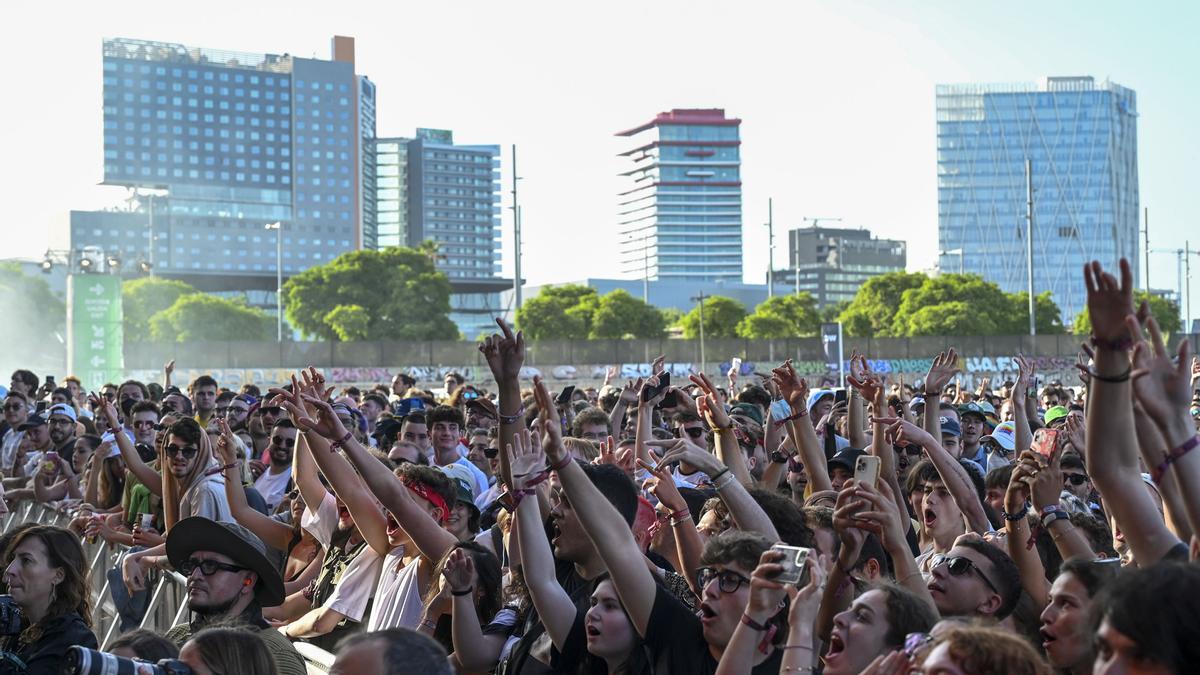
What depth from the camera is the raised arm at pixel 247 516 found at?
28.4 feet

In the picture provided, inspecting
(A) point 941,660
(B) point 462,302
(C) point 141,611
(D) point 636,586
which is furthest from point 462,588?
(B) point 462,302

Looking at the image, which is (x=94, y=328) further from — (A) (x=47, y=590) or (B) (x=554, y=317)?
(B) (x=554, y=317)

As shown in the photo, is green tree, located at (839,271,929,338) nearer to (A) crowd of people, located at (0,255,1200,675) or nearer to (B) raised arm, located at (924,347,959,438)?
(A) crowd of people, located at (0,255,1200,675)

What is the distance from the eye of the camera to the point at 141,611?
9172 mm

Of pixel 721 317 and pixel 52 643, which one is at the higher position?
pixel 721 317

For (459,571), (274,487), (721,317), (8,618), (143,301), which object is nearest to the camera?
(8,618)

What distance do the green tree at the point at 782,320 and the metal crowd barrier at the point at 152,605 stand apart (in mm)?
Result: 87855

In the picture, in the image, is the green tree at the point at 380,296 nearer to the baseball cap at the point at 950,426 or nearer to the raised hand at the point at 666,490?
the baseball cap at the point at 950,426

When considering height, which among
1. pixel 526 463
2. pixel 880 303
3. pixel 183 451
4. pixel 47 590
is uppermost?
pixel 880 303

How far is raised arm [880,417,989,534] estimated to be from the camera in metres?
6.63

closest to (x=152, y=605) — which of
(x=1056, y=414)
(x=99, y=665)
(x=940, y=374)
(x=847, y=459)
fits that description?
(x=847, y=459)

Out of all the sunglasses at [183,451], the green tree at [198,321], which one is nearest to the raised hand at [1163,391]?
the sunglasses at [183,451]

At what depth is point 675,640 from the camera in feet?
16.3

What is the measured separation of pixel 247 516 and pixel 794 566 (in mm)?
5261
